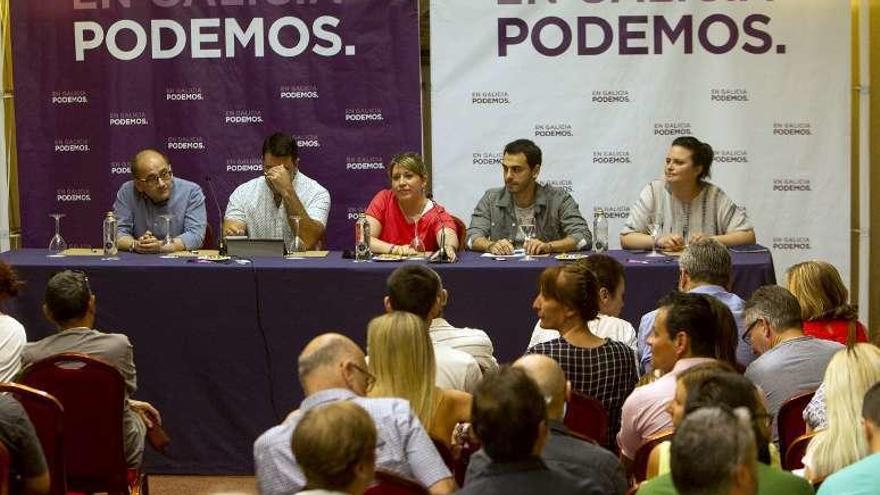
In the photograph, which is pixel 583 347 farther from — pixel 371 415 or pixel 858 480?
Result: pixel 858 480

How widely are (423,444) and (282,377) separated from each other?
2893 millimetres

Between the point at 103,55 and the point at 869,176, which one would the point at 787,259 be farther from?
the point at 103,55

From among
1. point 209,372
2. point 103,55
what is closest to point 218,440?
point 209,372

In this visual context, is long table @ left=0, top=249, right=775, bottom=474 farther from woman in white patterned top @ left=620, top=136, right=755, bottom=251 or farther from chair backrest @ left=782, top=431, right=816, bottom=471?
chair backrest @ left=782, top=431, right=816, bottom=471

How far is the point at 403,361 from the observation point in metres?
3.97

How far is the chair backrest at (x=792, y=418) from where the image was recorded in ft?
13.9

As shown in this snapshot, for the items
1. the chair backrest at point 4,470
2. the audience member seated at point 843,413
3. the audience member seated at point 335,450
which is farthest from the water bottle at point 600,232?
the audience member seated at point 335,450

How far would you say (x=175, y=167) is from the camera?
8570mm

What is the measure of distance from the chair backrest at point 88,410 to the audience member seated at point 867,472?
2.49 meters

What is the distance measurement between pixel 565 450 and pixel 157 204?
4471 millimetres

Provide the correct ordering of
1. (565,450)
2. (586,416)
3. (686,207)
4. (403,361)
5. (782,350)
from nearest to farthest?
(565,450) → (403,361) → (586,416) → (782,350) → (686,207)

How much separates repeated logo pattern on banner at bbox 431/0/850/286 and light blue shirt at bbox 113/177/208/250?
1603mm

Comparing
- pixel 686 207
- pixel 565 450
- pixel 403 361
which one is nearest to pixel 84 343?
pixel 403 361

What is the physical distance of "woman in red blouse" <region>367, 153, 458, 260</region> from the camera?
7.06 metres
